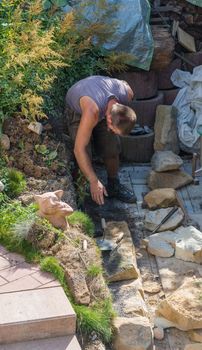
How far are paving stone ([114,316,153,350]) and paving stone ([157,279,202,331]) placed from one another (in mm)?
330

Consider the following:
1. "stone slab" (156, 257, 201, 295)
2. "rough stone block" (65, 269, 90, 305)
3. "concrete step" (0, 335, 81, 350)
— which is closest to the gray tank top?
"stone slab" (156, 257, 201, 295)

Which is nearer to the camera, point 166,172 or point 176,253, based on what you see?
point 176,253

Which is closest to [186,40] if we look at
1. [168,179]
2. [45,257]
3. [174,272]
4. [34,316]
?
[168,179]

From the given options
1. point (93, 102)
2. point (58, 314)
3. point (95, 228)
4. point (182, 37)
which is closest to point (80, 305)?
point (58, 314)

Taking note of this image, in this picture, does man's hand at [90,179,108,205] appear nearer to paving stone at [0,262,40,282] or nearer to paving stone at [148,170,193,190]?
paving stone at [0,262,40,282]

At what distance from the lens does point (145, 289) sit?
511 centimetres

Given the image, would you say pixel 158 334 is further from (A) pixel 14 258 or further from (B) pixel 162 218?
(B) pixel 162 218

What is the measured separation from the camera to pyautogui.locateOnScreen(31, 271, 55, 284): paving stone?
4.12 metres

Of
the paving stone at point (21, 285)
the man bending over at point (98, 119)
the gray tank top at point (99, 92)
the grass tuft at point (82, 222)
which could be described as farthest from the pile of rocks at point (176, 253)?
the gray tank top at point (99, 92)

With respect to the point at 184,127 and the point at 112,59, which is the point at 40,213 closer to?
the point at 112,59

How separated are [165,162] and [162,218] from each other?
984 mm

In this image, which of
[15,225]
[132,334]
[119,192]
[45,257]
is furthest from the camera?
[119,192]

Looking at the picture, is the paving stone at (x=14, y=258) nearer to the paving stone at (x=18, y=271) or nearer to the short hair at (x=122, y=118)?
the paving stone at (x=18, y=271)

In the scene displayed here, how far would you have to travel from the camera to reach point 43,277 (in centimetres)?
416
